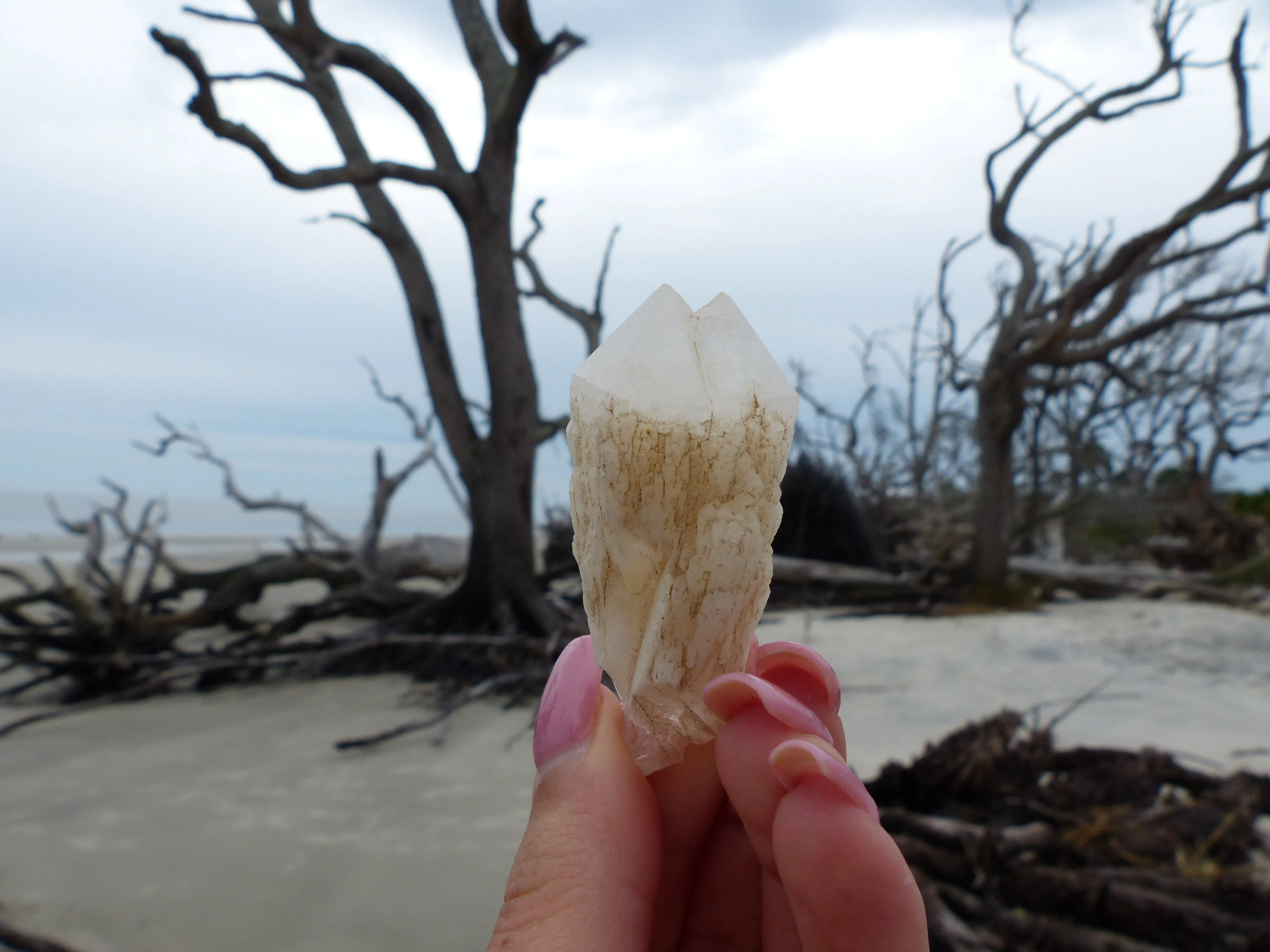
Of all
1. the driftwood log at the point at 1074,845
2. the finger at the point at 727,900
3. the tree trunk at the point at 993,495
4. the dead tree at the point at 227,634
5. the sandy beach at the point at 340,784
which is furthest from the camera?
the tree trunk at the point at 993,495

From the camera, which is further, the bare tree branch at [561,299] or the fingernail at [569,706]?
the bare tree branch at [561,299]

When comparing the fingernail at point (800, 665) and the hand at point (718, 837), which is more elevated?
the fingernail at point (800, 665)

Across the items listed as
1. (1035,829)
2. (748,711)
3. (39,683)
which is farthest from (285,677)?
(748,711)

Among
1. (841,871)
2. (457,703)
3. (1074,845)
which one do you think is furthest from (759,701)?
(457,703)

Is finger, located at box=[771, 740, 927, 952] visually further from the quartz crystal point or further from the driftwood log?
the driftwood log

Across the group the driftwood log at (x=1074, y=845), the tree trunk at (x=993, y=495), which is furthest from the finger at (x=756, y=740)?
the tree trunk at (x=993, y=495)

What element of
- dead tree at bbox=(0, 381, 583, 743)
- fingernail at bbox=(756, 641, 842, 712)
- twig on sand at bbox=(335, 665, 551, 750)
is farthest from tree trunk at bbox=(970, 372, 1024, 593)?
fingernail at bbox=(756, 641, 842, 712)

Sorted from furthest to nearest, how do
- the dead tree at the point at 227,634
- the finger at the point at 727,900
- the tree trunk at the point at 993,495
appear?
1. the tree trunk at the point at 993,495
2. the dead tree at the point at 227,634
3. the finger at the point at 727,900

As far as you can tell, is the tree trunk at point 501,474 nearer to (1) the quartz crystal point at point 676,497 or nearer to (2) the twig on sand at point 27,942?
(2) the twig on sand at point 27,942

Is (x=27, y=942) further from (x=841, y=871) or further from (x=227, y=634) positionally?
(x=227, y=634)
